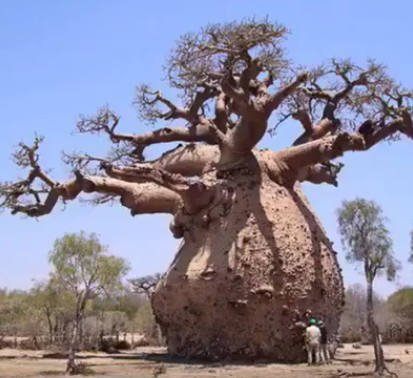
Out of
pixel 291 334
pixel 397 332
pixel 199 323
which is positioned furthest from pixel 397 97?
pixel 397 332

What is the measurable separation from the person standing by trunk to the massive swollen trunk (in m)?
0.20

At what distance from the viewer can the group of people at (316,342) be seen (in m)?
10.0

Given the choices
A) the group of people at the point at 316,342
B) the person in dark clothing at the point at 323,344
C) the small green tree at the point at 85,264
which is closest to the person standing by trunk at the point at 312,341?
the group of people at the point at 316,342

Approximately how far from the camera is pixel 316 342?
32.9 ft

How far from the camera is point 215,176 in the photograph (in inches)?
465

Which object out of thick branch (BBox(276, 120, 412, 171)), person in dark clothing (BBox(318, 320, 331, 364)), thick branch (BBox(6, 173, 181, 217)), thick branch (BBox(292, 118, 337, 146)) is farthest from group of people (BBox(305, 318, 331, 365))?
thick branch (BBox(292, 118, 337, 146))

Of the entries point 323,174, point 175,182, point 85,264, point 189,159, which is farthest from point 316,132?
point 85,264

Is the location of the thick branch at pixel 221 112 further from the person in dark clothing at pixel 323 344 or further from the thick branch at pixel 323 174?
the person in dark clothing at pixel 323 344

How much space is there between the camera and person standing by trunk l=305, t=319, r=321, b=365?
1001 cm

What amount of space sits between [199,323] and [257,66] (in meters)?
4.28

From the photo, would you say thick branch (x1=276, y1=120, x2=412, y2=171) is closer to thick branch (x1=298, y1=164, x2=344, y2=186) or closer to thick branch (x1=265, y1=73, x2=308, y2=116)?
thick branch (x1=265, y1=73, x2=308, y2=116)

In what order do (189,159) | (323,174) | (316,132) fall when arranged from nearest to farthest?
(316,132), (189,159), (323,174)

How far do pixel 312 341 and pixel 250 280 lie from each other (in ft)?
4.34

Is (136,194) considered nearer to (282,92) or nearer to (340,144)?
(282,92)
